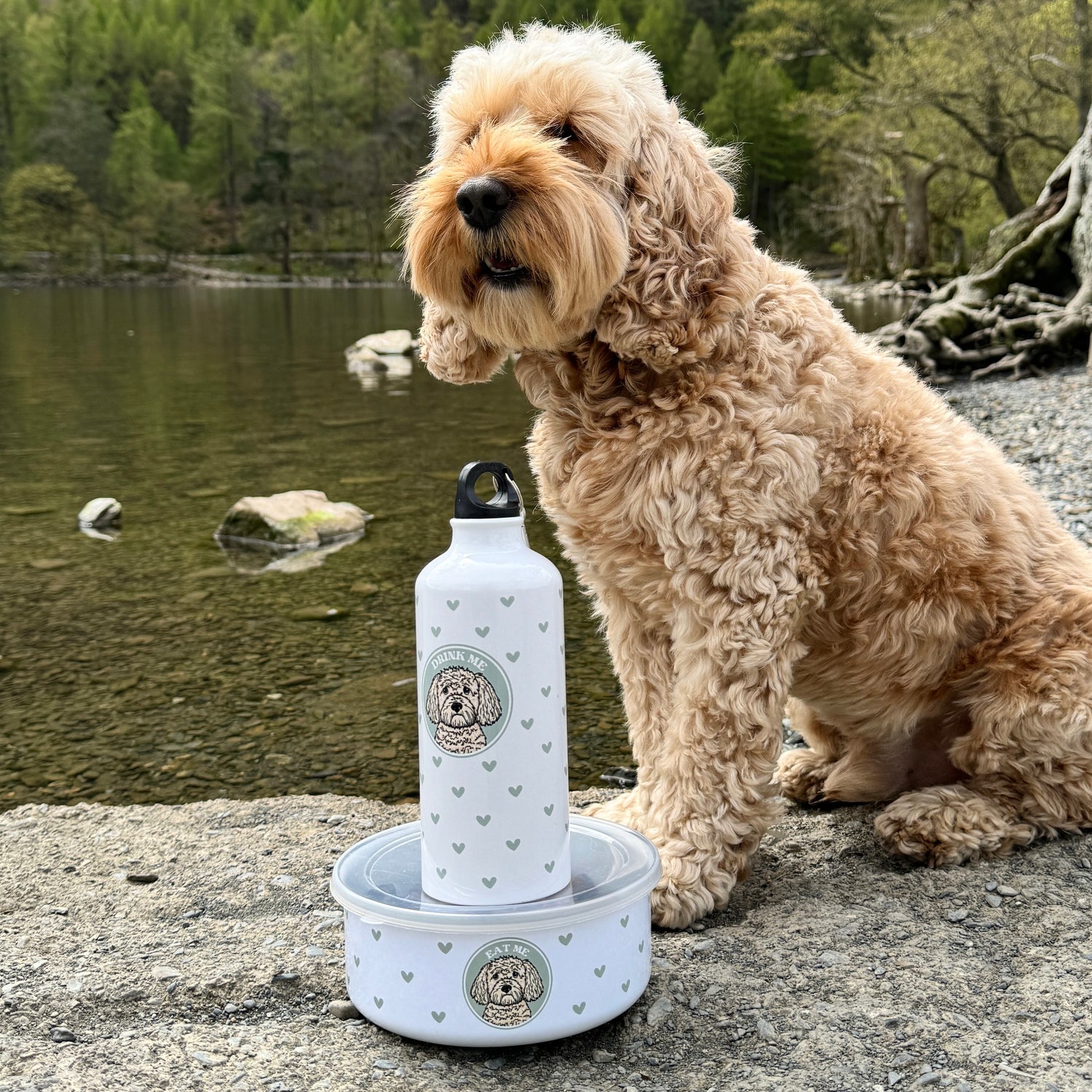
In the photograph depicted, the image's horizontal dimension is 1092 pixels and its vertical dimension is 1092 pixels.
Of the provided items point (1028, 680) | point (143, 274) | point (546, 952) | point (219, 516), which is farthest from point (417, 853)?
point (143, 274)

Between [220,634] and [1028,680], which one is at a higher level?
[1028,680]

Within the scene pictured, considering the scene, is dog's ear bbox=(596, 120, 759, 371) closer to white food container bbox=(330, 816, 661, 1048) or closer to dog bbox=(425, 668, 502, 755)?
dog bbox=(425, 668, 502, 755)

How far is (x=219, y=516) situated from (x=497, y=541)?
7.03 metres

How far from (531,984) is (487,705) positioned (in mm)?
574

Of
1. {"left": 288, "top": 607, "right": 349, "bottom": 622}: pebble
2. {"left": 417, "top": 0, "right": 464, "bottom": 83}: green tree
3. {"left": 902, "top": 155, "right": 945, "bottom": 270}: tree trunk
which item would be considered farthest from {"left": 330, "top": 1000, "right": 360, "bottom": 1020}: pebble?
{"left": 417, "top": 0, "right": 464, "bottom": 83}: green tree

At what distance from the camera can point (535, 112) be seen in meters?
2.91

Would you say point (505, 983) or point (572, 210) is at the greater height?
point (572, 210)

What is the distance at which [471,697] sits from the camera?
2.28 m

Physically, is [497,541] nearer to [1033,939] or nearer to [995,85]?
[1033,939]

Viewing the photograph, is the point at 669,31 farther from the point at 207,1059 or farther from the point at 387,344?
the point at 207,1059

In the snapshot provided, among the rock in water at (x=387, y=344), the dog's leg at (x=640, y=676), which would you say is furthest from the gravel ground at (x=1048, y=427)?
the rock in water at (x=387, y=344)

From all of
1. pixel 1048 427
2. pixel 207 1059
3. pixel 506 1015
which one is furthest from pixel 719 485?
pixel 1048 427

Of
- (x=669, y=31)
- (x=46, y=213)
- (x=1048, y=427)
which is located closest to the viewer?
(x=1048, y=427)

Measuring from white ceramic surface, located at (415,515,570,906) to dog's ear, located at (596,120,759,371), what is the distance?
0.87 metres
